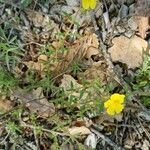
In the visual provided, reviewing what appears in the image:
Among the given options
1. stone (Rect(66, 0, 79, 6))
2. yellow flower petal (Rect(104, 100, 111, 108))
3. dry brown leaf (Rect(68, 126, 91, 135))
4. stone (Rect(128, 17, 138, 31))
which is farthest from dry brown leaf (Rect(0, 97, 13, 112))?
stone (Rect(128, 17, 138, 31))

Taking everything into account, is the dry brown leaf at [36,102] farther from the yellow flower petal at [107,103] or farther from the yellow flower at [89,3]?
the yellow flower at [89,3]

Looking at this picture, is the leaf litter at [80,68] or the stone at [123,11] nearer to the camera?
the leaf litter at [80,68]

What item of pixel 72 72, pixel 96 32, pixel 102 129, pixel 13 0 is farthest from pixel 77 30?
pixel 102 129

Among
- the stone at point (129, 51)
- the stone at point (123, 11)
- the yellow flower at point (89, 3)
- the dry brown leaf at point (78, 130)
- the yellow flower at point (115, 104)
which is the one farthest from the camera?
the stone at point (123, 11)

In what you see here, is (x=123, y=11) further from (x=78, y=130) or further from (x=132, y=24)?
(x=78, y=130)

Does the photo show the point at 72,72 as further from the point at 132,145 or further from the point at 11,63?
the point at 132,145

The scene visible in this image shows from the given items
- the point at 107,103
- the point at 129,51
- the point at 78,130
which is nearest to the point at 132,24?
the point at 129,51

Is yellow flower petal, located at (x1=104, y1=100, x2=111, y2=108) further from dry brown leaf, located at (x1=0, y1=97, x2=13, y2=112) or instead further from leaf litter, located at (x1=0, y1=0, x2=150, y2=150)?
dry brown leaf, located at (x1=0, y1=97, x2=13, y2=112)

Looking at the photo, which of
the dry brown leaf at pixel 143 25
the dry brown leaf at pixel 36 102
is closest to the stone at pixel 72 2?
the dry brown leaf at pixel 143 25
